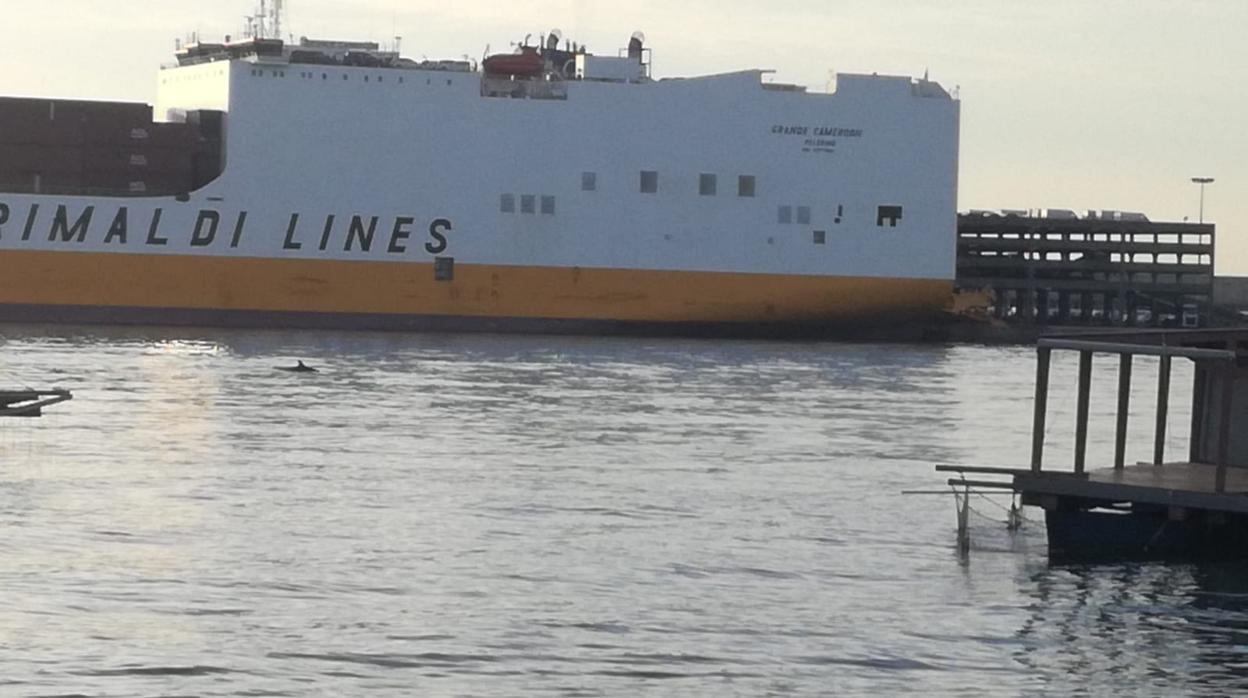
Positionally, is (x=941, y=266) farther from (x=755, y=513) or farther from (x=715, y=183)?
(x=755, y=513)

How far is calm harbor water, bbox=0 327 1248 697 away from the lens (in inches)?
510

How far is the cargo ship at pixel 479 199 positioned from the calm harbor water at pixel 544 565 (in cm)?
2222

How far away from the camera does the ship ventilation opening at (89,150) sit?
176 feet

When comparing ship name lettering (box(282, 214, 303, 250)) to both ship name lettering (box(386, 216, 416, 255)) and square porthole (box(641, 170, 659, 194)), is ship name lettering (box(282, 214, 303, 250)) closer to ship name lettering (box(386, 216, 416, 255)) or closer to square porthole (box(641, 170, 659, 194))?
ship name lettering (box(386, 216, 416, 255))

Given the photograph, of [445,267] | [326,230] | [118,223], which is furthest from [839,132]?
[118,223]

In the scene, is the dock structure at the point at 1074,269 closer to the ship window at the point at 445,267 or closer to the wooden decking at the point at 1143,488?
the ship window at the point at 445,267

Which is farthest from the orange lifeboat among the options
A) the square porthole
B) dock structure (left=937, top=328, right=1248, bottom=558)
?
A: dock structure (left=937, top=328, right=1248, bottom=558)

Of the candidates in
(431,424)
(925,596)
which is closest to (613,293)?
(431,424)

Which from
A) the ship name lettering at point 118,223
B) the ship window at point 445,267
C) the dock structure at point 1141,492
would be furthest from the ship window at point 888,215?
the dock structure at point 1141,492

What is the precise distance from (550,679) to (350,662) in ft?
3.79

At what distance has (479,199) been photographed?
55469 millimetres

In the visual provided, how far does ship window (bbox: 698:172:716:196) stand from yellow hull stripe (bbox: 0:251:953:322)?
6.57 feet

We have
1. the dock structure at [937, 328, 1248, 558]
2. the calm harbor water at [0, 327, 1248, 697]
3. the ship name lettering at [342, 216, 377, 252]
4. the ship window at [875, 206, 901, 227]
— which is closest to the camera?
the calm harbor water at [0, 327, 1248, 697]

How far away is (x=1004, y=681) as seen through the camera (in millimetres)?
12969
